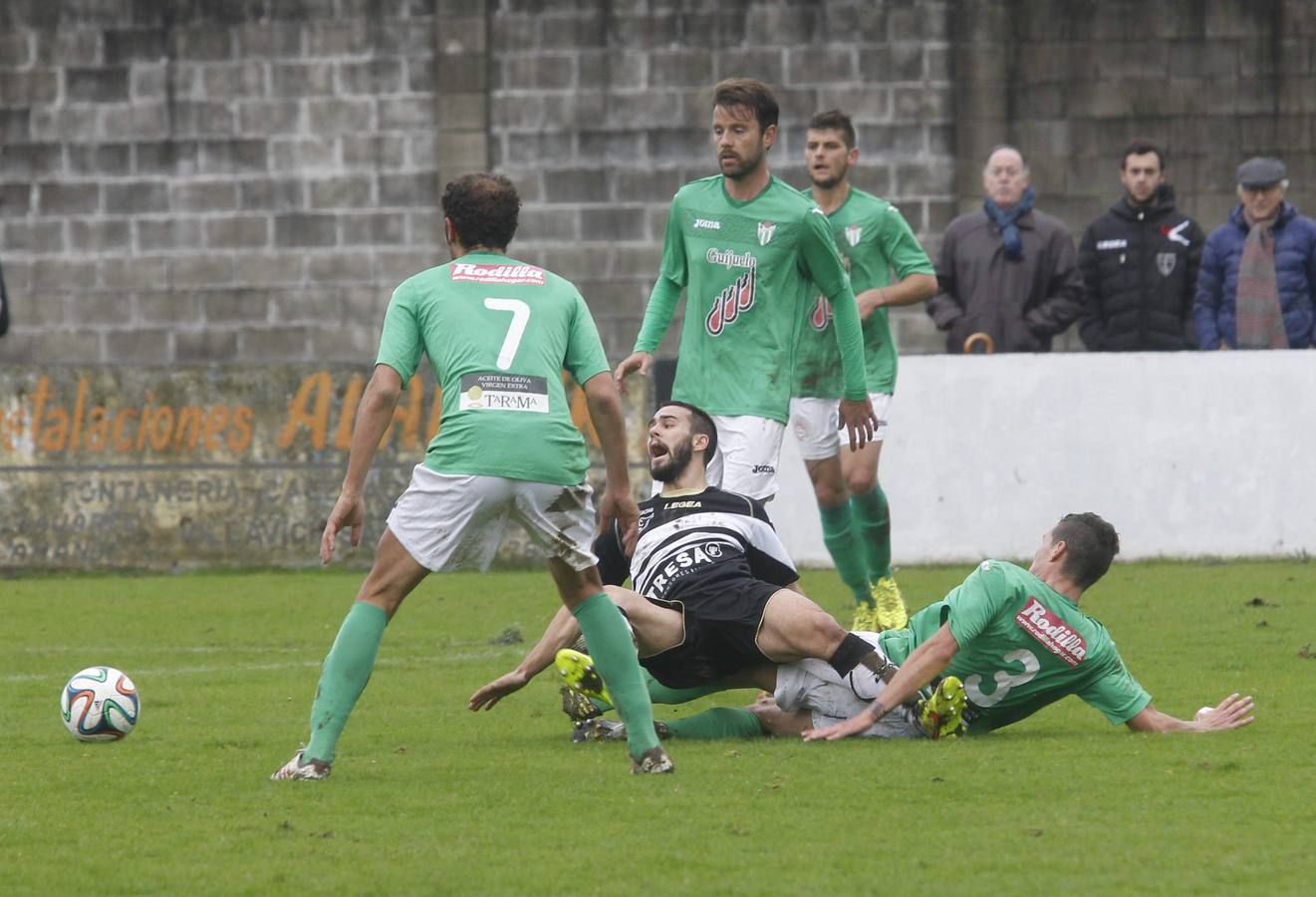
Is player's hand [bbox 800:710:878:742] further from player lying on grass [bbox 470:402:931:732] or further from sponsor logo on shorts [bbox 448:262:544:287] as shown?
sponsor logo on shorts [bbox 448:262:544:287]

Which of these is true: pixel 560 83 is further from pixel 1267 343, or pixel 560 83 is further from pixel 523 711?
pixel 523 711

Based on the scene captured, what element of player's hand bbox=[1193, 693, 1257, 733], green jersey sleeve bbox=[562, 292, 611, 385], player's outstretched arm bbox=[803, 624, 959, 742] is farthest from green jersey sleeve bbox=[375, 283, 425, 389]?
player's hand bbox=[1193, 693, 1257, 733]

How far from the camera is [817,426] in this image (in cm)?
966

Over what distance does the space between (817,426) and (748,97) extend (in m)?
2.16

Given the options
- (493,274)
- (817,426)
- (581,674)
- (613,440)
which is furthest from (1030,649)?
(817,426)

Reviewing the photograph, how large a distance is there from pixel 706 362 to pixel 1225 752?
112 inches

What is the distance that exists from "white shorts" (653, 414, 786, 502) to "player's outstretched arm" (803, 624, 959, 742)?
1.84m

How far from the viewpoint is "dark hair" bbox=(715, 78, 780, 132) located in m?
7.85

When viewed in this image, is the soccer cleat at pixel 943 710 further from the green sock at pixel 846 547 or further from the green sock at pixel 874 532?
the green sock at pixel 874 532

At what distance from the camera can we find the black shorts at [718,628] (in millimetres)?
6754

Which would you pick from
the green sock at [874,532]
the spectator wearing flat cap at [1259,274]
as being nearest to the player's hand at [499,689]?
the green sock at [874,532]

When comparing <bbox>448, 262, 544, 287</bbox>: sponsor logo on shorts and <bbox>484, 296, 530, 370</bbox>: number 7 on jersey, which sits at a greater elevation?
<bbox>448, 262, 544, 287</bbox>: sponsor logo on shorts

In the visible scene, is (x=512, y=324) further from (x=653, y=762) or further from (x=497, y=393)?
(x=653, y=762)

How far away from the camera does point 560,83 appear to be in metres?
17.6
